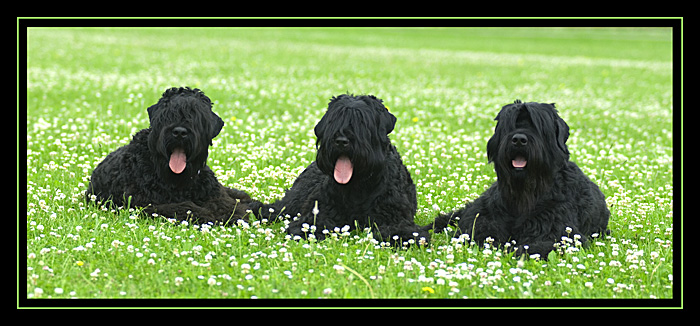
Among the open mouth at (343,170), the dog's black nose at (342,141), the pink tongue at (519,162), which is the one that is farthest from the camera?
the open mouth at (343,170)

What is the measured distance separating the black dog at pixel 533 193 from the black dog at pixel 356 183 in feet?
2.45

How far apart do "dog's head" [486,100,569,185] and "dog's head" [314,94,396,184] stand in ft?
3.75

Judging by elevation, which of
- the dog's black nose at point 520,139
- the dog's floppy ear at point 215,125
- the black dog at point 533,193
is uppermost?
the dog's floppy ear at point 215,125

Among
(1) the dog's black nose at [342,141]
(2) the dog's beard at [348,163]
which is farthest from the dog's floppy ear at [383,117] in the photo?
(1) the dog's black nose at [342,141]

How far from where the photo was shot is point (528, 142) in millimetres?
6598

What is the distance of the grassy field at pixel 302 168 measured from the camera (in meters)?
6.00

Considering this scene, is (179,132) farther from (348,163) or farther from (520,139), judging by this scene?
(520,139)

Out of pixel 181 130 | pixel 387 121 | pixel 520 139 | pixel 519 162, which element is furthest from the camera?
pixel 181 130

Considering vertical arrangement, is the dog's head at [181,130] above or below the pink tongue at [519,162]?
above

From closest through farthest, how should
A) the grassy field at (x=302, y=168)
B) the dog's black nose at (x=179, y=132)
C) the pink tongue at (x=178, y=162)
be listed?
the grassy field at (x=302, y=168) → the dog's black nose at (x=179, y=132) → the pink tongue at (x=178, y=162)

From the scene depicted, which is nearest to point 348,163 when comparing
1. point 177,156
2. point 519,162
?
point 519,162

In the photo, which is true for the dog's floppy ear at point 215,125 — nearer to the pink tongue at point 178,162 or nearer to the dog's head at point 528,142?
the pink tongue at point 178,162

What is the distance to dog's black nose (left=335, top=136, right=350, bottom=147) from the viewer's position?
6902 millimetres

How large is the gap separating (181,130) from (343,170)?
6.28 feet
